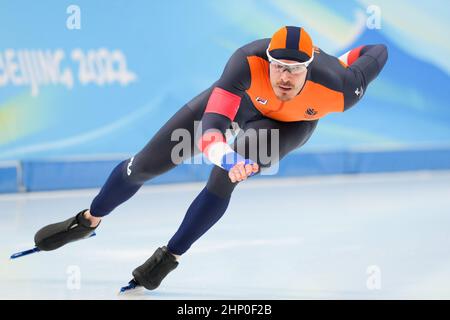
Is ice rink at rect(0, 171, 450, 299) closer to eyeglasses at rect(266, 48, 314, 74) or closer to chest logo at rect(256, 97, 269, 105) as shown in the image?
chest logo at rect(256, 97, 269, 105)

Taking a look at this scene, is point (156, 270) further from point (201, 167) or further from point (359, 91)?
point (201, 167)

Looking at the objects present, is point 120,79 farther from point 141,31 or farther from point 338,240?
point 338,240

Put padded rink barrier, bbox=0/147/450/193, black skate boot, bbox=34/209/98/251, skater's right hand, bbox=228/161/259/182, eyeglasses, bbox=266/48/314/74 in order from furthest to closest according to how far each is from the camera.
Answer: padded rink barrier, bbox=0/147/450/193
black skate boot, bbox=34/209/98/251
eyeglasses, bbox=266/48/314/74
skater's right hand, bbox=228/161/259/182

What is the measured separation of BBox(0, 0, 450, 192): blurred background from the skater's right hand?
412cm

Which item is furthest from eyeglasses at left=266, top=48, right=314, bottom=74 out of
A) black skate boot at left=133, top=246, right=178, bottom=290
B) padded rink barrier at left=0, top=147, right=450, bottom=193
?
padded rink barrier at left=0, top=147, right=450, bottom=193

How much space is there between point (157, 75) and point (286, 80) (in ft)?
12.2

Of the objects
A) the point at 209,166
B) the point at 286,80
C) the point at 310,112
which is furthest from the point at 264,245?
the point at 209,166

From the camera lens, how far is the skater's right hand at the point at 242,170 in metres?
2.81

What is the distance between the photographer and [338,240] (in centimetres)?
495

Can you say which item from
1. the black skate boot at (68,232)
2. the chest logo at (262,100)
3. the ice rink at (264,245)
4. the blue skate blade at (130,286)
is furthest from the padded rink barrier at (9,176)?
the chest logo at (262,100)

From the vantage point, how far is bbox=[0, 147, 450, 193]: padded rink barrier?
22.1 feet

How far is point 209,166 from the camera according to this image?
7359 mm

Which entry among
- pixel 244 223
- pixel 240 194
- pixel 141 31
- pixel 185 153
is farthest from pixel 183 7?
pixel 185 153

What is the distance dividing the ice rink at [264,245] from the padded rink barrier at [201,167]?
0.51 ft
